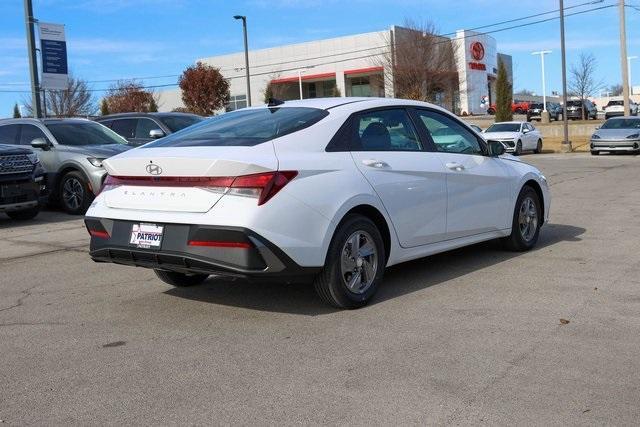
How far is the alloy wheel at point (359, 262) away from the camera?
17.3ft

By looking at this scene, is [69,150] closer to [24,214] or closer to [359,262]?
[24,214]

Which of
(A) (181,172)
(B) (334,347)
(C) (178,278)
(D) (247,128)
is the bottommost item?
(B) (334,347)

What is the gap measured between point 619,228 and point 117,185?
6.65 m

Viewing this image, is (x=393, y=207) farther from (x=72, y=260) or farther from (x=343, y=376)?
(x=72, y=260)

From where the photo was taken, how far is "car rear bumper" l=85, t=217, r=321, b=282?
470 centimetres

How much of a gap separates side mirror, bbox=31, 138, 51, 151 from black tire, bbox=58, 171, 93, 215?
658 millimetres

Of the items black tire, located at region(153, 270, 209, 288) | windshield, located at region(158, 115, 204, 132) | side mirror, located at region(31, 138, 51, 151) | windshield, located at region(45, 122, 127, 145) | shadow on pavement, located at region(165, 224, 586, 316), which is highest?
windshield, located at region(158, 115, 204, 132)

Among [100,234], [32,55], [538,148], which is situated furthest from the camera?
[538,148]

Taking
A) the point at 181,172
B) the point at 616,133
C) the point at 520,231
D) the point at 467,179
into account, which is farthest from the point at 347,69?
the point at 181,172

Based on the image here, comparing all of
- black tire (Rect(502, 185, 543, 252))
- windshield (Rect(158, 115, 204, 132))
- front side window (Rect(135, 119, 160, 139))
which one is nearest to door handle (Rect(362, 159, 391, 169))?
black tire (Rect(502, 185, 543, 252))

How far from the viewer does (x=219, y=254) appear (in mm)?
4766

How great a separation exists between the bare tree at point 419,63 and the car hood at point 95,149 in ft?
122

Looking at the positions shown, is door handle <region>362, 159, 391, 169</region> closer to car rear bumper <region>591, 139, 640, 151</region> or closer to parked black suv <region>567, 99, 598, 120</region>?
car rear bumper <region>591, 139, 640, 151</region>

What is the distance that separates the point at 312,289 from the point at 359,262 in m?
0.86
